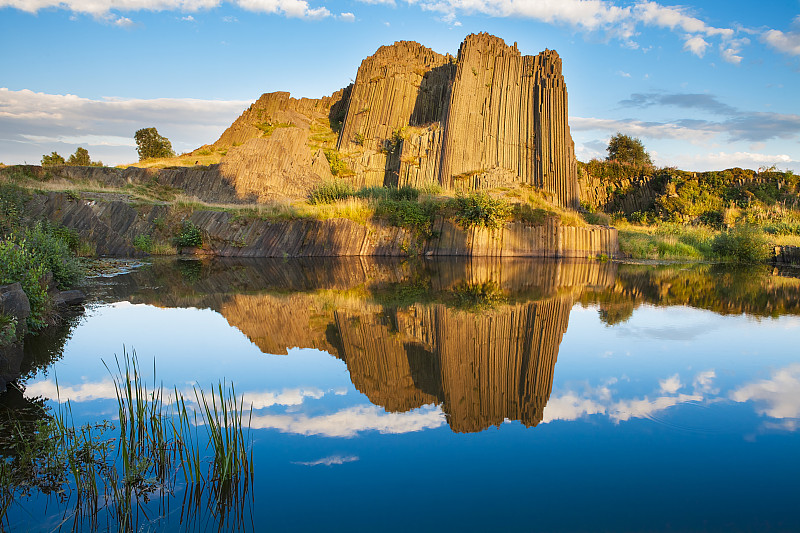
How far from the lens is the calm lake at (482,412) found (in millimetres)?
3184

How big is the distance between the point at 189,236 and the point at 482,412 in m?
18.8

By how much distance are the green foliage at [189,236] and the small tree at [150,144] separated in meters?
39.5

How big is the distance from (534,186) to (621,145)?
1740 cm

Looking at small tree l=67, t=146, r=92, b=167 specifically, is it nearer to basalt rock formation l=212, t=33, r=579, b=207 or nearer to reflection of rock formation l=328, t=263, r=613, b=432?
basalt rock formation l=212, t=33, r=579, b=207

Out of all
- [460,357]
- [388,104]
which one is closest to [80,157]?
[388,104]

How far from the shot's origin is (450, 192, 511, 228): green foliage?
20.4m

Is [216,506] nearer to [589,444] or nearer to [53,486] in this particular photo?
[53,486]

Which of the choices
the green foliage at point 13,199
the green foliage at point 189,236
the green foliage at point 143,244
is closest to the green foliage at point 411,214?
the green foliage at point 189,236

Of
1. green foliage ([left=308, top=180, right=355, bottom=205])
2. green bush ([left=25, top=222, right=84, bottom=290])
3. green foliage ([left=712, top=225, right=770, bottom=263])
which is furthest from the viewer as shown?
green foliage ([left=308, top=180, right=355, bottom=205])

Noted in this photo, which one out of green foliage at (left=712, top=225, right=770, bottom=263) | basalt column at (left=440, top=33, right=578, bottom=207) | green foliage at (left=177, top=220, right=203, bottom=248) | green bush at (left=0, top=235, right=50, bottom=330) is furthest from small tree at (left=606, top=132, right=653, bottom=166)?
green bush at (left=0, top=235, right=50, bottom=330)

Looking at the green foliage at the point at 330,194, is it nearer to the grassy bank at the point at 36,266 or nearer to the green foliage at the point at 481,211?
the green foliage at the point at 481,211

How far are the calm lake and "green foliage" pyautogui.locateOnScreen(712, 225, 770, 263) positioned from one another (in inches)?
430

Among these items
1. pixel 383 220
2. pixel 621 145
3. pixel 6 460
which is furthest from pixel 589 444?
pixel 621 145

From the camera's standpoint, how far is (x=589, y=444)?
4.05 m
